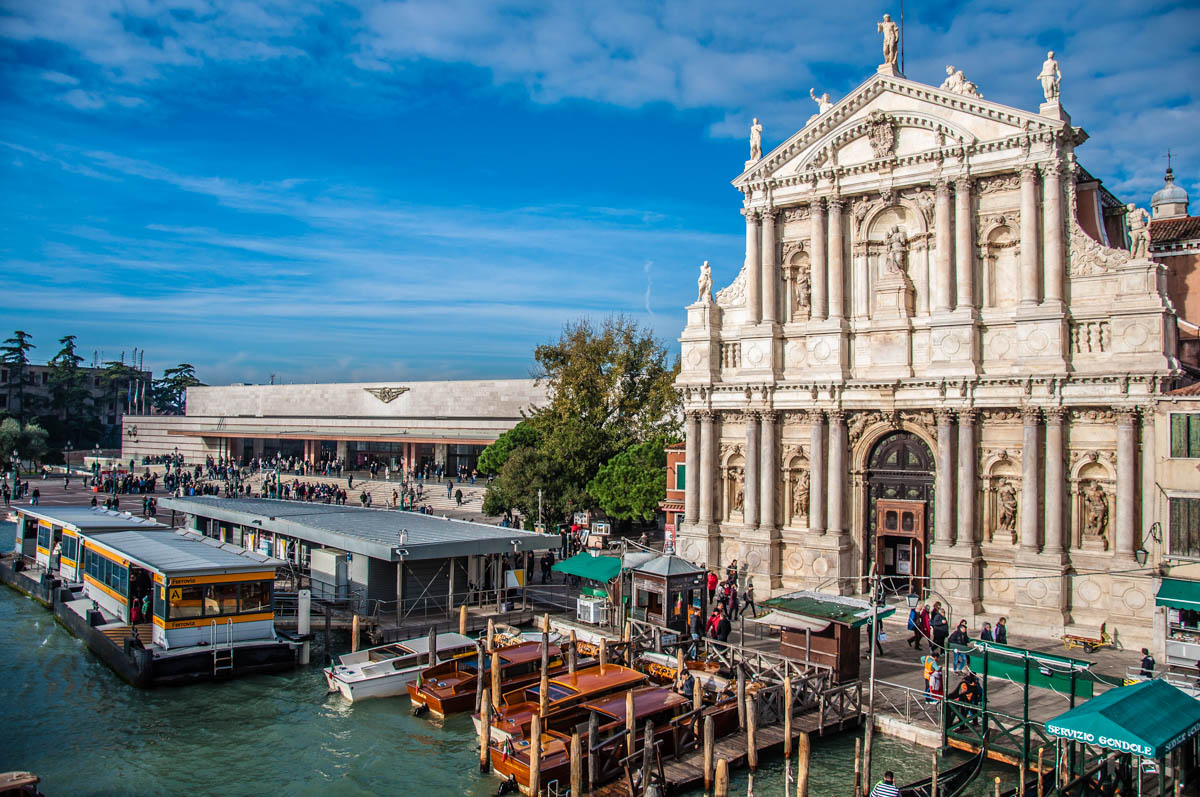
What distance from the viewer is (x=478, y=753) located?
18875mm

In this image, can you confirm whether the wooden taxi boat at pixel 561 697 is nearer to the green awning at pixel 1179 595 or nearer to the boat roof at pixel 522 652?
the boat roof at pixel 522 652

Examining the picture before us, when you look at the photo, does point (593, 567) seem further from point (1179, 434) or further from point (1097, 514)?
point (1179, 434)

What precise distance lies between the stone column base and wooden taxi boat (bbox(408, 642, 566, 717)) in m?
12.8

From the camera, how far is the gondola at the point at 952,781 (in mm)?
15180

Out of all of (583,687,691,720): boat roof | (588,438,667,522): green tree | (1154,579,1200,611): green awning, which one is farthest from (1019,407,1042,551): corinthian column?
(588,438,667,522): green tree

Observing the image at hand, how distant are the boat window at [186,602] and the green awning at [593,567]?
10.2m

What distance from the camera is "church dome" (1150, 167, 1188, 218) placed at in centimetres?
3803

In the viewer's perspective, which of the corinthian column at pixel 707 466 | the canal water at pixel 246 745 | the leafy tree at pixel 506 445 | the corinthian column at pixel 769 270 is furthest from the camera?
the leafy tree at pixel 506 445

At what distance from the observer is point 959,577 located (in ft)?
90.3

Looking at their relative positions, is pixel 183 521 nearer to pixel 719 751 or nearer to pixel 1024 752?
pixel 719 751

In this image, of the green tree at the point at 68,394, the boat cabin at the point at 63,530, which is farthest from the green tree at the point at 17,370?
the boat cabin at the point at 63,530

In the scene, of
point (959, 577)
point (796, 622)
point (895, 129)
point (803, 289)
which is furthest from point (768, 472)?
point (895, 129)

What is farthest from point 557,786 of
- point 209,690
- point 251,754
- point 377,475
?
point 377,475

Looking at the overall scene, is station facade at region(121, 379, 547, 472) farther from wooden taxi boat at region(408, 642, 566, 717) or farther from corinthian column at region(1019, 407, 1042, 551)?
wooden taxi boat at region(408, 642, 566, 717)
